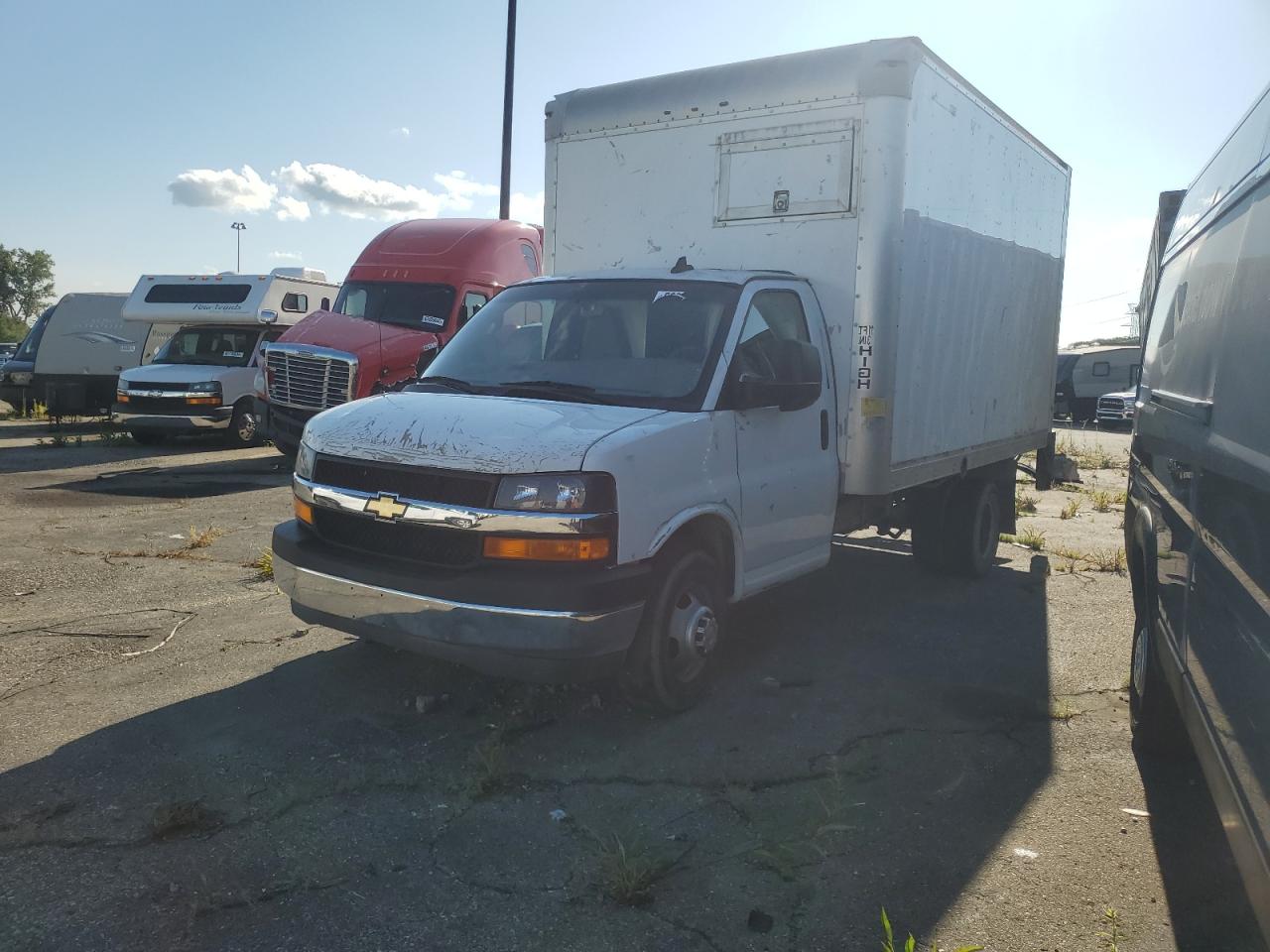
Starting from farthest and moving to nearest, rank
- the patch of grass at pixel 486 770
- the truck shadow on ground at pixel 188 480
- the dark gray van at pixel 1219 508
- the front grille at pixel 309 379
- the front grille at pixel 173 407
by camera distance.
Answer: the front grille at pixel 173 407, the front grille at pixel 309 379, the truck shadow on ground at pixel 188 480, the patch of grass at pixel 486 770, the dark gray van at pixel 1219 508

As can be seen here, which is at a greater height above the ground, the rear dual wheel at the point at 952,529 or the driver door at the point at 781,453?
the driver door at the point at 781,453

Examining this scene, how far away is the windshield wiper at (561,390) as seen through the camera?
4.77 m

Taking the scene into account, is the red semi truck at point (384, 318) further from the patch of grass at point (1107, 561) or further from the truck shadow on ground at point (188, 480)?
the patch of grass at point (1107, 561)

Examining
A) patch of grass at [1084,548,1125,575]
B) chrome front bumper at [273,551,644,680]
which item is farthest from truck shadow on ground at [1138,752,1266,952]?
patch of grass at [1084,548,1125,575]

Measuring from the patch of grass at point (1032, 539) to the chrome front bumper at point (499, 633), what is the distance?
6.29 meters

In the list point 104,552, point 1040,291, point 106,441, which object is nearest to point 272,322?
point 106,441

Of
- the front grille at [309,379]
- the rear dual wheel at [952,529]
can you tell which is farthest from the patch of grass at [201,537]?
the rear dual wheel at [952,529]

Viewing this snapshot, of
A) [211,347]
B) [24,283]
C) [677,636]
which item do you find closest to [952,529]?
[677,636]

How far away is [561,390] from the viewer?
15.9 feet

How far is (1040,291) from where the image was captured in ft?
28.4

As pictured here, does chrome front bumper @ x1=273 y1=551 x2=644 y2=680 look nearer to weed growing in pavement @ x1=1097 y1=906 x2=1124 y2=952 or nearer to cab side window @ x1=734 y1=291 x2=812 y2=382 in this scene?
cab side window @ x1=734 y1=291 x2=812 y2=382

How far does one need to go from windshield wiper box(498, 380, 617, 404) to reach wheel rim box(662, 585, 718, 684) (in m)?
0.96

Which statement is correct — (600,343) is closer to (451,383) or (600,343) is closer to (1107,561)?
(451,383)

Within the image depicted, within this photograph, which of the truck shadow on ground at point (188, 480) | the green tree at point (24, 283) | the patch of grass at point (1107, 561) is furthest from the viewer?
the green tree at point (24, 283)
